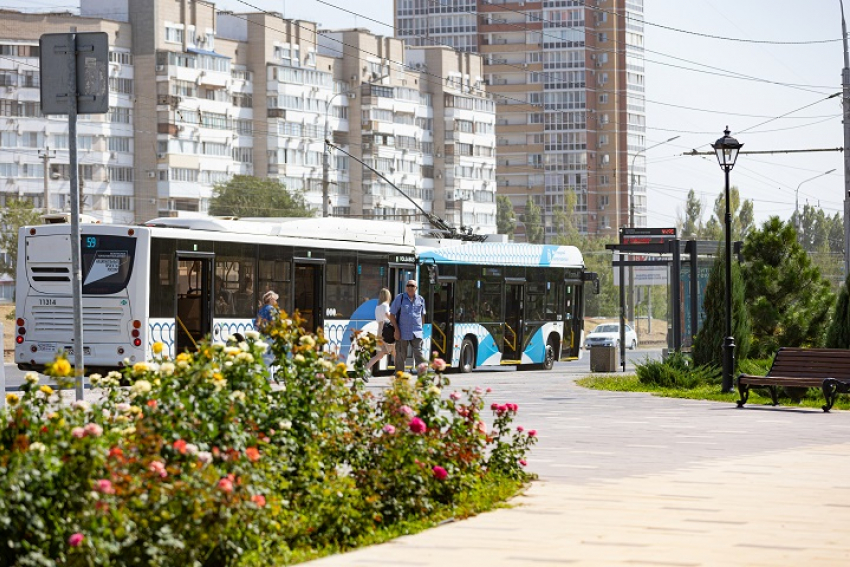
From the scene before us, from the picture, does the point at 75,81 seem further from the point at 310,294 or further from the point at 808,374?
the point at 310,294

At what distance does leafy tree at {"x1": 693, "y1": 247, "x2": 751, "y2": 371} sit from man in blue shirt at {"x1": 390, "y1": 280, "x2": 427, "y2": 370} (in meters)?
4.87

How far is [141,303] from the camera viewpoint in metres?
27.9

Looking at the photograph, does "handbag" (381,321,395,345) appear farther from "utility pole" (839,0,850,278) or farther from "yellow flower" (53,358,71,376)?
"yellow flower" (53,358,71,376)

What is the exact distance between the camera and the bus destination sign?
33438 millimetres

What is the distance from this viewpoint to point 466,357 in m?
38.1

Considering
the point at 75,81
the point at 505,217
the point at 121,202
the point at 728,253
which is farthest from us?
the point at 505,217

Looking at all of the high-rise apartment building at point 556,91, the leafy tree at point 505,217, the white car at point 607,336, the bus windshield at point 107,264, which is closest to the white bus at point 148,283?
the bus windshield at point 107,264

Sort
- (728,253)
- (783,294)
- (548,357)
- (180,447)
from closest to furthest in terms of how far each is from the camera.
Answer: (180,447) → (728,253) → (783,294) → (548,357)

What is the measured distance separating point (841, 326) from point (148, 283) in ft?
37.2

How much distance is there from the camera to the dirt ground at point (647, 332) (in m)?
104

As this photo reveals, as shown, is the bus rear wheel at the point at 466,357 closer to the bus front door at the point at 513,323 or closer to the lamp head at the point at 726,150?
the bus front door at the point at 513,323

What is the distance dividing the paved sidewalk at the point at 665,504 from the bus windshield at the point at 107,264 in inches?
411

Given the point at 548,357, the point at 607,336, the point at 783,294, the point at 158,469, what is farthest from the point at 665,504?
the point at 607,336

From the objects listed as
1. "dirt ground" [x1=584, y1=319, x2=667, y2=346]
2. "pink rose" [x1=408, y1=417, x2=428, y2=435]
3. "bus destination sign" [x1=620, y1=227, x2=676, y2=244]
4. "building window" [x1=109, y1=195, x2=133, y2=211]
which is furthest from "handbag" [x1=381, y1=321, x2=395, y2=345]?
"building window" [x1=109, y1=195, x2=133, y2=211]
